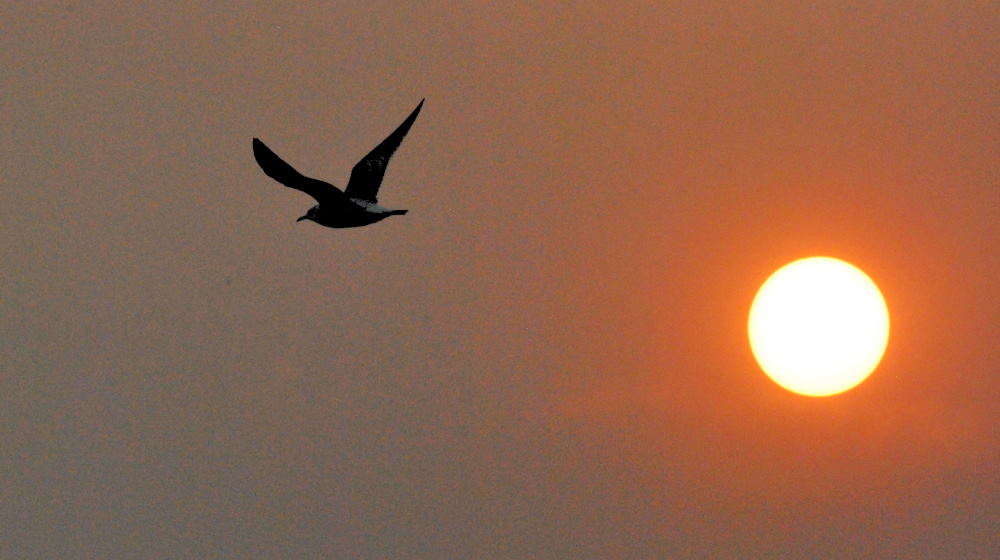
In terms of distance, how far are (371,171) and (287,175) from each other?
8.45ft

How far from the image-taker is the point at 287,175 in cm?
2962

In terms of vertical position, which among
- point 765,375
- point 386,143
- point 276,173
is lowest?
point 276,173

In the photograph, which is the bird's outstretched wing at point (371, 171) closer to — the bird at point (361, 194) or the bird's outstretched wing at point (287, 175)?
the bird at point (361, 194)

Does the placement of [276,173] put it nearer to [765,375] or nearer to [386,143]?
[386,143]

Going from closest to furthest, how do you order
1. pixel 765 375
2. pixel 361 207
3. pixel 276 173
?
pixel 276 173 < pixel 361 207 < pixel 765 375

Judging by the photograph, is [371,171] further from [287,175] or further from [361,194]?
[287,175]

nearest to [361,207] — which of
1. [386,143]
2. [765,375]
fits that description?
[386,143]

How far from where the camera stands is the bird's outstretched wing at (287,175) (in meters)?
29.0

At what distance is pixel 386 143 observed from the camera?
31.9 meters

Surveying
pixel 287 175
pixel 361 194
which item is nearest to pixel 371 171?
pixel 361 194

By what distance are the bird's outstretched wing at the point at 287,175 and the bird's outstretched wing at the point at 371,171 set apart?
0.52 metres

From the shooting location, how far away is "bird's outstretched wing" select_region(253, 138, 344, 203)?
1144 inches

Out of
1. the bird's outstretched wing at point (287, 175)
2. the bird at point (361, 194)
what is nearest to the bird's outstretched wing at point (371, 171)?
the bird at point (361, 194)

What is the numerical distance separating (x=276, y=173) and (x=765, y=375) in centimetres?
7191
